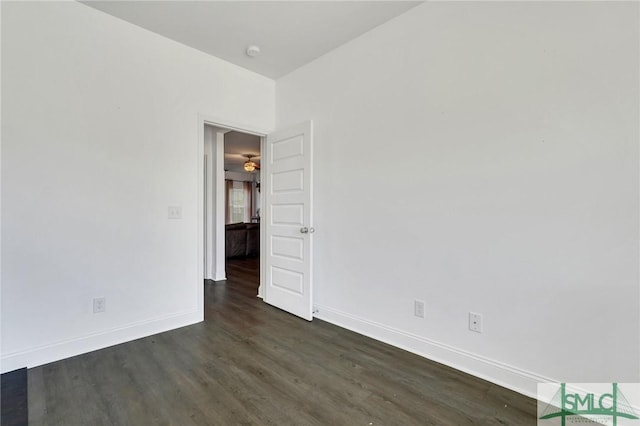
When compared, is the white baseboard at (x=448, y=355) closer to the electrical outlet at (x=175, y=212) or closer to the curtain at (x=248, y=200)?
the electrical outlet at (x=175, y=212)

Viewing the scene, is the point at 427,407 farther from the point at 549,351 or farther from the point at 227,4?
the point at 227,4

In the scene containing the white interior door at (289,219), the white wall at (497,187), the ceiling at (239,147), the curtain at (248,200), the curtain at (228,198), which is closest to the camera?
the white wall at (497,187)

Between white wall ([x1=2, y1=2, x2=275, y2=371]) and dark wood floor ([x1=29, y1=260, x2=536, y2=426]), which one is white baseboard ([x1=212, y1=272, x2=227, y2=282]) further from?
dark wood floor ([x1=29, y1=260, x2=536, y2=426])

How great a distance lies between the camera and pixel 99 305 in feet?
7.84

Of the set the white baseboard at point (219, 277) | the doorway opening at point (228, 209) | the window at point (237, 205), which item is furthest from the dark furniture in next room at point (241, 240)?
the window at point (237, 205)

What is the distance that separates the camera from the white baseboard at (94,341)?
2054 millimetres

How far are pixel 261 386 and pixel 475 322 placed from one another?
1484mm

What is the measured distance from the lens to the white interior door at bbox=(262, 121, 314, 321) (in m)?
2.98

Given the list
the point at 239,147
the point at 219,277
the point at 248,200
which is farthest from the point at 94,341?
the point at 248,200

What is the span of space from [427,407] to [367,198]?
1.58 meters

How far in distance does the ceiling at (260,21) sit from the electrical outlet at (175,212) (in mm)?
1591

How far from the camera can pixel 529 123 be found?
5.85 ft

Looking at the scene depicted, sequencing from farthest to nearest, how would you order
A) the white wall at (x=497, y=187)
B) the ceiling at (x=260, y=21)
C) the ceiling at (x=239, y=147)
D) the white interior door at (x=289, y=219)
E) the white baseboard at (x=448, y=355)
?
1. the ceiling at (x=239, y=147)
2. the white interior door at (x=289, y=219)
3. the ceiling at (x=260, y=21)
4. the white baseboard at (x=448, y=355)
5. the white wall at (x=497, y=187)

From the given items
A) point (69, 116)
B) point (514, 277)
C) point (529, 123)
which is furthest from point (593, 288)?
point (69, 116)
